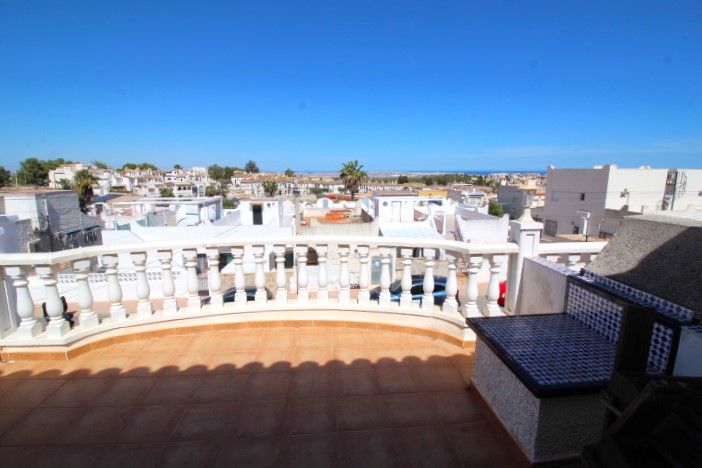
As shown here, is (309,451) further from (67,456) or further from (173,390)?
(67,456)

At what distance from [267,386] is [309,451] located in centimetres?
71

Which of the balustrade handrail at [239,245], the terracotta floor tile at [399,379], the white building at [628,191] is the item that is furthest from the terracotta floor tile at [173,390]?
the white building at [628,191]

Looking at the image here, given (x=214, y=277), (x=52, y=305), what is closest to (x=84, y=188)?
(x=52, y=305)

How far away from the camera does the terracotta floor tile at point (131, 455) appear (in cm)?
189

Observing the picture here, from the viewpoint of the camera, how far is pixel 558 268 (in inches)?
103

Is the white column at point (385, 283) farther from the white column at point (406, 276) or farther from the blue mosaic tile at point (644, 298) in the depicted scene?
the blue mosaic tile at point (644, 298)

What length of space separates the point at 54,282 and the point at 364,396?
2651 millimetres

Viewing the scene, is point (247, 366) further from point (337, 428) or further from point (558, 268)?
point (558, 268)

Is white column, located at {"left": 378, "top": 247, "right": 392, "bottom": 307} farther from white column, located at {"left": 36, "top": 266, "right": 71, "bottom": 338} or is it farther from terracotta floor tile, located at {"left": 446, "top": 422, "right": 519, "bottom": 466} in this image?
white column, located at {"left": 36, "top": 266, "right": 71, "bottom": 338}

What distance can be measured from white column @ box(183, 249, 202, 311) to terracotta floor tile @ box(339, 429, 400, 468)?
1944mm

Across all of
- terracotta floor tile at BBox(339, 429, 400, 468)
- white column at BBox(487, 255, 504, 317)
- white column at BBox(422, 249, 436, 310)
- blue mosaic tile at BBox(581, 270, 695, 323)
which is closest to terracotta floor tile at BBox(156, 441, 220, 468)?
terracotta floor tile at BBox(339, 429, 400, 468)

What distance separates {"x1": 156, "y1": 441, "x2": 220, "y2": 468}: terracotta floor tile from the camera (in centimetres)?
190

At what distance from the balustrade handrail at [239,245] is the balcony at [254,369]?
0.01m

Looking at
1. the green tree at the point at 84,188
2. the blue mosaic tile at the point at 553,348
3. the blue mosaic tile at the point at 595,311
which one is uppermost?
the blue mosaic tile at the point at 595,311
